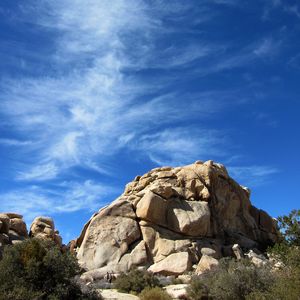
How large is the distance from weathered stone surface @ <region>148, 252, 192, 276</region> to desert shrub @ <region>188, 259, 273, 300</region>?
9345 millimetres

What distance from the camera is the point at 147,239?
43.9m

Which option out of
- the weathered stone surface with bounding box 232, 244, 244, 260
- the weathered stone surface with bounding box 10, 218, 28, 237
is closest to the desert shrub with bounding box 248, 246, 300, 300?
the weathered stone surface with bounding box 232, 244, 244, 260

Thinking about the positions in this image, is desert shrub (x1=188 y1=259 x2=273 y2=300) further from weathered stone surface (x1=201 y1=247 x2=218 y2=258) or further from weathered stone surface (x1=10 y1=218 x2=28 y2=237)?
weathered stone surface (x1=10 y1=218 x2=28 y2=237)

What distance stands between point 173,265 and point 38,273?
16.8 meters

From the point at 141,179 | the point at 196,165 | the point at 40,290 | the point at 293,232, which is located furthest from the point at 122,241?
the point at 293,232

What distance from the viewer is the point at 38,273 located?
25438 mm

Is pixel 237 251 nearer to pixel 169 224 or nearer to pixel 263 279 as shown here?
pixel 169 224

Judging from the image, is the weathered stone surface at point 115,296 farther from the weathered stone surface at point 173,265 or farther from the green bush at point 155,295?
the weathered stone surface at point 173,265

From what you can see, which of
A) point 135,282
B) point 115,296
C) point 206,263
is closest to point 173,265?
point 206,263

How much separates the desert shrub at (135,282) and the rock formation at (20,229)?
9.52 metres

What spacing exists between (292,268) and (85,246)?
27.7 m

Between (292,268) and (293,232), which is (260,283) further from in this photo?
(292,268)

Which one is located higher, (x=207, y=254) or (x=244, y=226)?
(x=244, y=226)

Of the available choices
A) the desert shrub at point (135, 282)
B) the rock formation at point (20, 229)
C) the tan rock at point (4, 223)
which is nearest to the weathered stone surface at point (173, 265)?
the desert shrub at point (135, 282)
